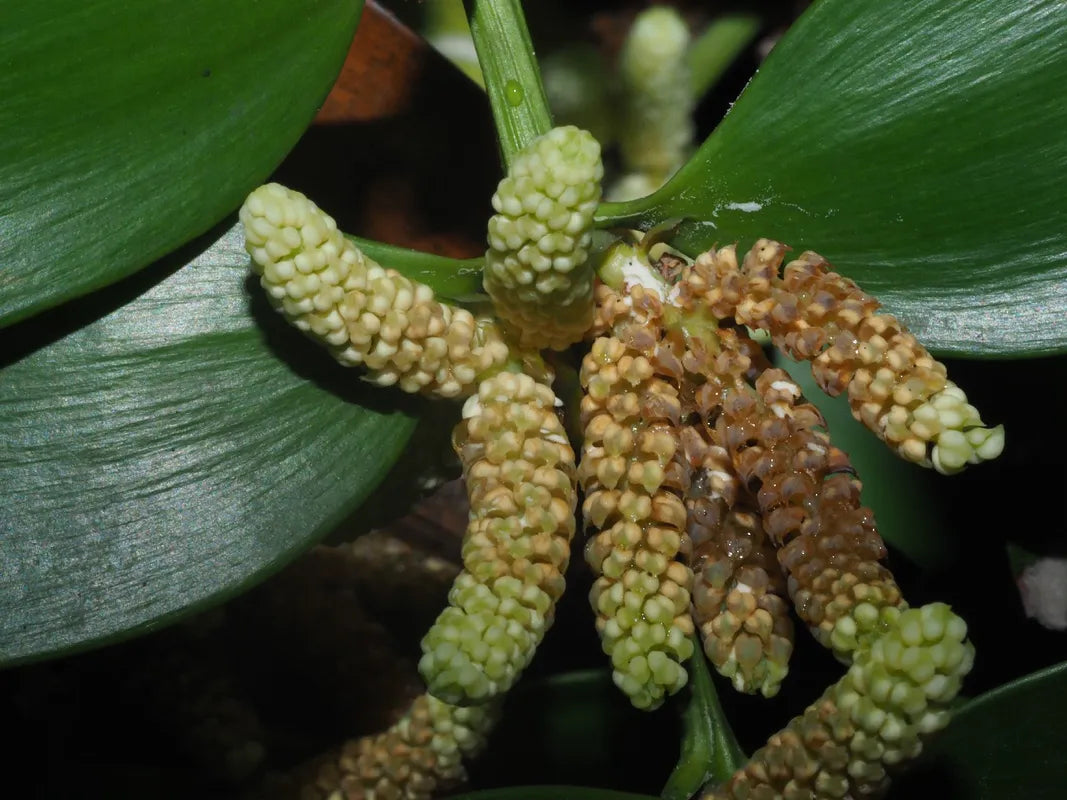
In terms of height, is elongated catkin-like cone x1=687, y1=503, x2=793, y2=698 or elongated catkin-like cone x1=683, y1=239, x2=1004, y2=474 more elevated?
elongated catkin-like cone x1=683, y1=239, x2=1004, y2=474

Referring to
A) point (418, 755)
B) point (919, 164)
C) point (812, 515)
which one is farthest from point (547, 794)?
point (919, 164)

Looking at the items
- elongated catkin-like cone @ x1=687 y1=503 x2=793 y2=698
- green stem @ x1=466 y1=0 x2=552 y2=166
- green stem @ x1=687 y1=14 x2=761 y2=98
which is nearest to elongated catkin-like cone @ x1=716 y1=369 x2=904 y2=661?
elongated catkin-like cone @ x1=687 y1=503 x2=793 y2=698

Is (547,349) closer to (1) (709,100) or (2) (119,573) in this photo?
(2) (119,573)

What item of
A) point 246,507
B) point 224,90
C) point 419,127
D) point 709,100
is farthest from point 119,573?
point 709,100

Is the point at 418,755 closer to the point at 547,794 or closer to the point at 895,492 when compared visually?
the point at 547,794

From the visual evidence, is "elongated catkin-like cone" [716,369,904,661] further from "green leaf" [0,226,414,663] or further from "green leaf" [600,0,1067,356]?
"green leaf" [0,226,414,663]

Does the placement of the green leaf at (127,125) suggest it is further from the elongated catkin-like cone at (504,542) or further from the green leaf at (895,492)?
the green leaf at (895,492)
